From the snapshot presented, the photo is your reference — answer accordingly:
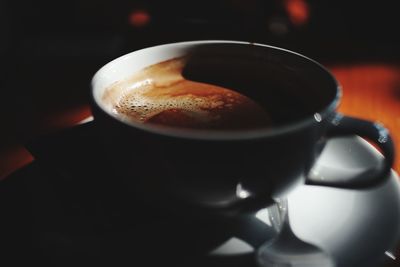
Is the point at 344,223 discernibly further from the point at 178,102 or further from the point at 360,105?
the point at 360,105

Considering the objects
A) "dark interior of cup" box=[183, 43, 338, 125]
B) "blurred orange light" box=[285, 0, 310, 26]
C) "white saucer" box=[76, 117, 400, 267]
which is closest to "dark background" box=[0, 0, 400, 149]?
"blurred orange light" box=[285, 0, 310, 26]

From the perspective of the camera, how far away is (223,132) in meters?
0.37

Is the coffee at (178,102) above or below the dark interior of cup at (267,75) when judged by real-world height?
below

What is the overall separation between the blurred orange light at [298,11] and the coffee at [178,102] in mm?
1195

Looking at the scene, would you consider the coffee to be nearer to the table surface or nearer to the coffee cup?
the coffee cup

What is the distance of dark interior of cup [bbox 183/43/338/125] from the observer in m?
0.58

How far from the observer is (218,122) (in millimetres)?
584

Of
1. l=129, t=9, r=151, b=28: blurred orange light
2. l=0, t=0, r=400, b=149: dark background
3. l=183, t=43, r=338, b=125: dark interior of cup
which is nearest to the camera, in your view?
l=183, t=43, r=338, b=125: dark interior of cup

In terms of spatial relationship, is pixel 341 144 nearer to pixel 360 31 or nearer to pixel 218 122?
pixel 218 122

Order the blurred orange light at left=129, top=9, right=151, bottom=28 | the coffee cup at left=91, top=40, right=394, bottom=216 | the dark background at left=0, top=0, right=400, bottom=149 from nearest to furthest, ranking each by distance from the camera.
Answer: the coffee cup at left=91, top=40, right=394, bottom=216
the dark background at left=0, top=0, right=400, bottom=149
the blurred orange light at left=129, top=9, right=151, bottom=28


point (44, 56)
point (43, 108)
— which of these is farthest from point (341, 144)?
point (44, 56)

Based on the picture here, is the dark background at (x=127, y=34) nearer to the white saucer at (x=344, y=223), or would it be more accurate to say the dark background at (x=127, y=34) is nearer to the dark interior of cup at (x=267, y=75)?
the dark interior of cup at (x=267, y=75)

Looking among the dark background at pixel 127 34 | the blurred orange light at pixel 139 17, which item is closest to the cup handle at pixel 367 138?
the dark background at pixel 127 34

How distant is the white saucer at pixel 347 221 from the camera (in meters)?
0.39
